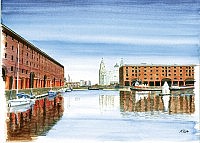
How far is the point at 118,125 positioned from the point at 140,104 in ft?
0.86

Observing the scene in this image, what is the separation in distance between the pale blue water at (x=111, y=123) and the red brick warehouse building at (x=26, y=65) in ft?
0.71

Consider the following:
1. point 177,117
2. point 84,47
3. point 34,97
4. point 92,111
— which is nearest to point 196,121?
point 177,117

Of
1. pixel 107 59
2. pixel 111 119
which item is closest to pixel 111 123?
A: pixel 111 119

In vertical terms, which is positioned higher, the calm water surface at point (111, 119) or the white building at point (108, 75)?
the white building at point (108, 75)

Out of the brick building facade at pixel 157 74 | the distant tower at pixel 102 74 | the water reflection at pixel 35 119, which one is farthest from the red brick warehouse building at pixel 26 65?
the brick building facade at pixel 157 74

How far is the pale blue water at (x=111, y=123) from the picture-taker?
2.92 m

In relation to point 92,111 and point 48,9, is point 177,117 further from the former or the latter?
point 48,9

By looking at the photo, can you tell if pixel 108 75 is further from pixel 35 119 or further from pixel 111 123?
pixel 35 119

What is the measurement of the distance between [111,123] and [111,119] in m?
0.04

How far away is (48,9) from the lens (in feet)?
9.99

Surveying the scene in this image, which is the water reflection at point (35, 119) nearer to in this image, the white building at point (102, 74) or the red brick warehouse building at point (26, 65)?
the red brick warehouse building at point (26, 65)

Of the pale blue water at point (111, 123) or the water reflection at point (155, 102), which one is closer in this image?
the pale blue water at point (111, 123)

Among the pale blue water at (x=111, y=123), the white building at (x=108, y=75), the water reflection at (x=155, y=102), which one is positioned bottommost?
the pale blue water at (x=111, y=123)

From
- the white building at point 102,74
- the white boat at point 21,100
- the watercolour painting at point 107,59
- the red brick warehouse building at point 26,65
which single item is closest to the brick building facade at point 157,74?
the watercolour painting at point 107,59
